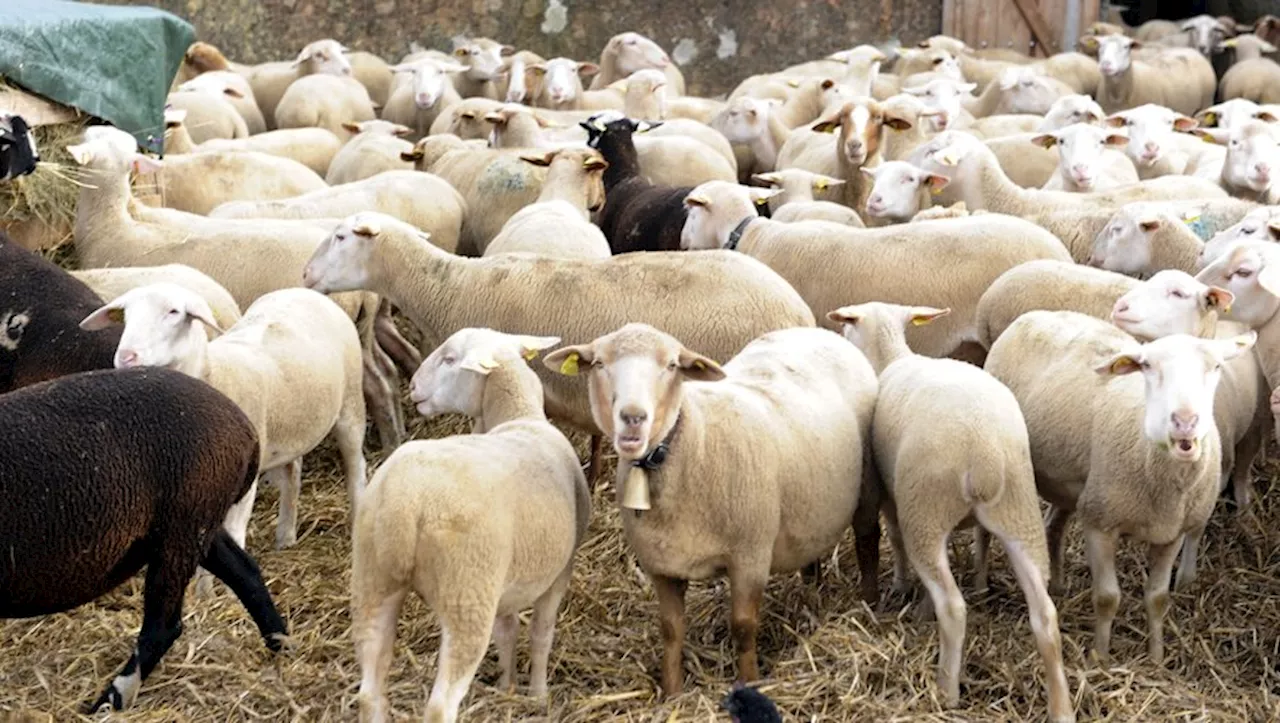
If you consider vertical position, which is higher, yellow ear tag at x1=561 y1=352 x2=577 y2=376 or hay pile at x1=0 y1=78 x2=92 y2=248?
yellow ear tag at x1=561 y1=352 x2=577 y2=376

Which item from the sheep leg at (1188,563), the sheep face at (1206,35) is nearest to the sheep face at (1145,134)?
the sheep leg at (1188,563)

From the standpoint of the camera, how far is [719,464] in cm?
446

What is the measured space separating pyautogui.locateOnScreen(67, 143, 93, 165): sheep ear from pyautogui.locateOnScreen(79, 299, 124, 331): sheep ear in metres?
1.68

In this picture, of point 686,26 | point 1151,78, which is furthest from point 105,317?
point 686,26

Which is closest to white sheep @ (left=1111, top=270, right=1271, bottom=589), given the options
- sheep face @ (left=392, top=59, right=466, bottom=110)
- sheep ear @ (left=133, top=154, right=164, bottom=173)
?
sheep ear @ (left=133, top=154, right=164, bottom=173)

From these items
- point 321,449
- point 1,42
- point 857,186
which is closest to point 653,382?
point 321,449

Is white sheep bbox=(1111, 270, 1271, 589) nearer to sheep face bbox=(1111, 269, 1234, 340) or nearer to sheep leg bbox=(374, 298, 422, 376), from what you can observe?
sheep face bbox=(1111, 269, 1234, 340)

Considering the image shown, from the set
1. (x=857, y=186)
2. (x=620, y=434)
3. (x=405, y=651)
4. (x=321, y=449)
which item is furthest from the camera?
(x=857, y=186)

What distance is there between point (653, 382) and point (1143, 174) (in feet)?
19.2

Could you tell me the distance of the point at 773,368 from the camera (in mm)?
5012

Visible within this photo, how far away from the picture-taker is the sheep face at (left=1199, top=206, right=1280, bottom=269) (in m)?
6.20

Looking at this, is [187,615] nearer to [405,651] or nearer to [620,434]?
[405,651]

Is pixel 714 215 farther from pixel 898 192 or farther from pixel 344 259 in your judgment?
pixel 344 259

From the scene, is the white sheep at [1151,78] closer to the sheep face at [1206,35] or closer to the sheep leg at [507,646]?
the sheep face at [1206,35]
